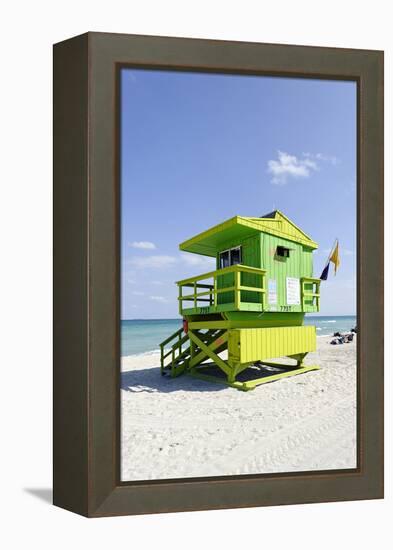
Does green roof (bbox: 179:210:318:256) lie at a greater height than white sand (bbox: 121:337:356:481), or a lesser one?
greater

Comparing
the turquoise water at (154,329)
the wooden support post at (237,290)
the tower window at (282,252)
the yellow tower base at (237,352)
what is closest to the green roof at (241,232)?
the tower window at (282,252)

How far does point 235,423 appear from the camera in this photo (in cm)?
475

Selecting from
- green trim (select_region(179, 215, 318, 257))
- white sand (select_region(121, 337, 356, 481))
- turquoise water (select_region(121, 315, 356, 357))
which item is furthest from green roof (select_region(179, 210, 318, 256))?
white sand (select_region(121, 337, 356, 481))

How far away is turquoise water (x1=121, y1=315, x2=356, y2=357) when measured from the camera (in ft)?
14.7

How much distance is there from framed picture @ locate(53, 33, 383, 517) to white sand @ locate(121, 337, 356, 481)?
2cm

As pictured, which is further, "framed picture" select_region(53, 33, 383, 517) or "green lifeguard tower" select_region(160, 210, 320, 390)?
"green lifeguard tower" select_region(160, 210, 320, 390)

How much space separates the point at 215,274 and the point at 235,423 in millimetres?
1541

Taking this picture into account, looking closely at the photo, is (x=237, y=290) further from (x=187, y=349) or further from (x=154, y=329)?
(x=154, y=329)

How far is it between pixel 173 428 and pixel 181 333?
1142 mm

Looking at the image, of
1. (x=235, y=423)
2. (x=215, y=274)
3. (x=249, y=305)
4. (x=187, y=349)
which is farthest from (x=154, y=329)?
(x=235, y=423)

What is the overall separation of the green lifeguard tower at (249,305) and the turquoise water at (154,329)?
107 mm

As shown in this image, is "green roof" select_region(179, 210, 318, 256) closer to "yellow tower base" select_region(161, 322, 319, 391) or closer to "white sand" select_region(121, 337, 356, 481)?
"yellow tower base" select_region(161, 322, 319, 391)

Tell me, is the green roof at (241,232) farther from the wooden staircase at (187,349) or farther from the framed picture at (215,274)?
the wooden staircase at (187,349)

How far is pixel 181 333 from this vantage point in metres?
5.46
